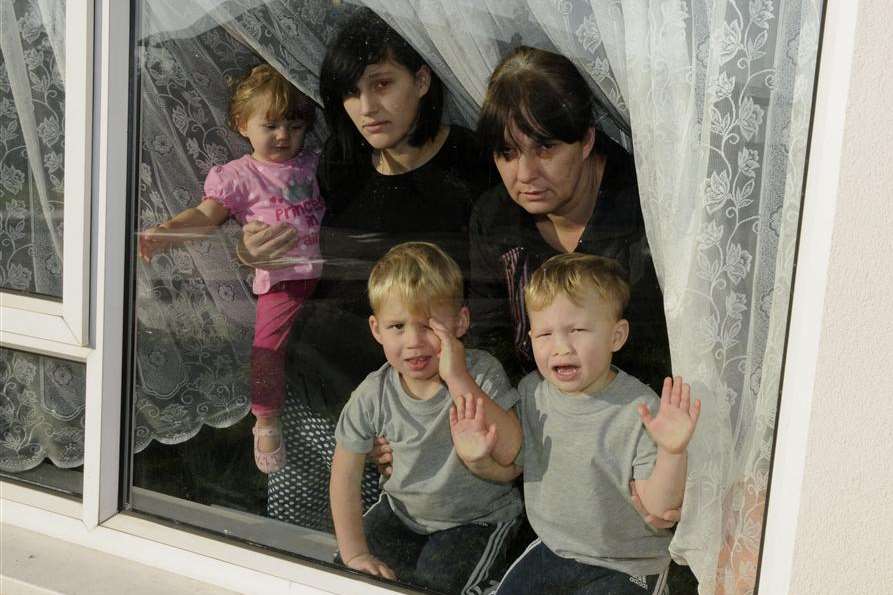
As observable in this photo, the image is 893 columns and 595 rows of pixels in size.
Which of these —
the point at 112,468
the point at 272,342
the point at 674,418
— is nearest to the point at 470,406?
the point at 674,418

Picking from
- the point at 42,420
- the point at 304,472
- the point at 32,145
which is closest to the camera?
the point at 304,472

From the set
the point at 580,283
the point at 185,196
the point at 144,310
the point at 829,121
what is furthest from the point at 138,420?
the point at 829,121

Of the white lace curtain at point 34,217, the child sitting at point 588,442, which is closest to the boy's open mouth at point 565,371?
the child sitting at point 588,442

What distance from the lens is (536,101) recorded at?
5.39ft

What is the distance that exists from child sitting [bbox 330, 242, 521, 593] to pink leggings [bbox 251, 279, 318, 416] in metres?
0.19

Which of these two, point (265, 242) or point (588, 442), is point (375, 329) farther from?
point (588, 442)

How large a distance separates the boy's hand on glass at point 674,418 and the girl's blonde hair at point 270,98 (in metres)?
0.88

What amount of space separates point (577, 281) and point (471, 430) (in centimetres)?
37

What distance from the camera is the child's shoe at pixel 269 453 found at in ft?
6.75

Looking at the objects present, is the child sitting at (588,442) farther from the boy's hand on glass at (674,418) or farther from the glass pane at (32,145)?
the glass pane at (32,145)

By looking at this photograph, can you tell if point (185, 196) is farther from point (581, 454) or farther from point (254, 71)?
point (581, 454)

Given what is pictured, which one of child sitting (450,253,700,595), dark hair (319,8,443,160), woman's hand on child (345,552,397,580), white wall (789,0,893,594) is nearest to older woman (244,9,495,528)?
dark hair (319,8,443,160)

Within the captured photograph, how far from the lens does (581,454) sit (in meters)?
1.71

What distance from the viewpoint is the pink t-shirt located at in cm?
192
